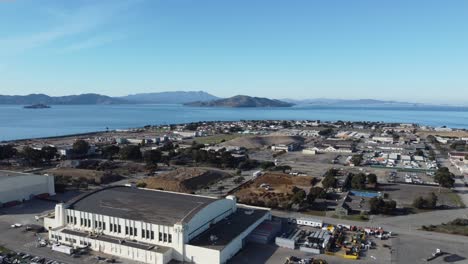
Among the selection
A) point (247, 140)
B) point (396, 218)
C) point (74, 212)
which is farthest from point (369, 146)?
point (74, 212)

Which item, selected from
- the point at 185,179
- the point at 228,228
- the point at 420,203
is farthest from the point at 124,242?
the point at 420,203

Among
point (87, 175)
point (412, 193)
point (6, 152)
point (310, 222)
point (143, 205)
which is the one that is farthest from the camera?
point (6, 152)

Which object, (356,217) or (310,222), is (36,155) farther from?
(356,217)

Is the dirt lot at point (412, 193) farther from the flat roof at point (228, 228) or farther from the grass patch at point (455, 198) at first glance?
the flat roof at point (228, 228)

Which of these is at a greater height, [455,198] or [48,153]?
[48,153]

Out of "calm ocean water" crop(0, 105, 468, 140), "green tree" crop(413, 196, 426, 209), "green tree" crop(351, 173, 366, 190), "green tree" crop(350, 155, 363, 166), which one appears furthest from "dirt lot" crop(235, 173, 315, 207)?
"calm ocean water" crop(0, 105, 468, 140)

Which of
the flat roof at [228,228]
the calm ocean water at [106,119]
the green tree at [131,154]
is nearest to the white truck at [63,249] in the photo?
the flat roof at [228,228]

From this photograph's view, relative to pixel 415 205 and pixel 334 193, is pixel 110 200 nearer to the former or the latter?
pixel 334 193
